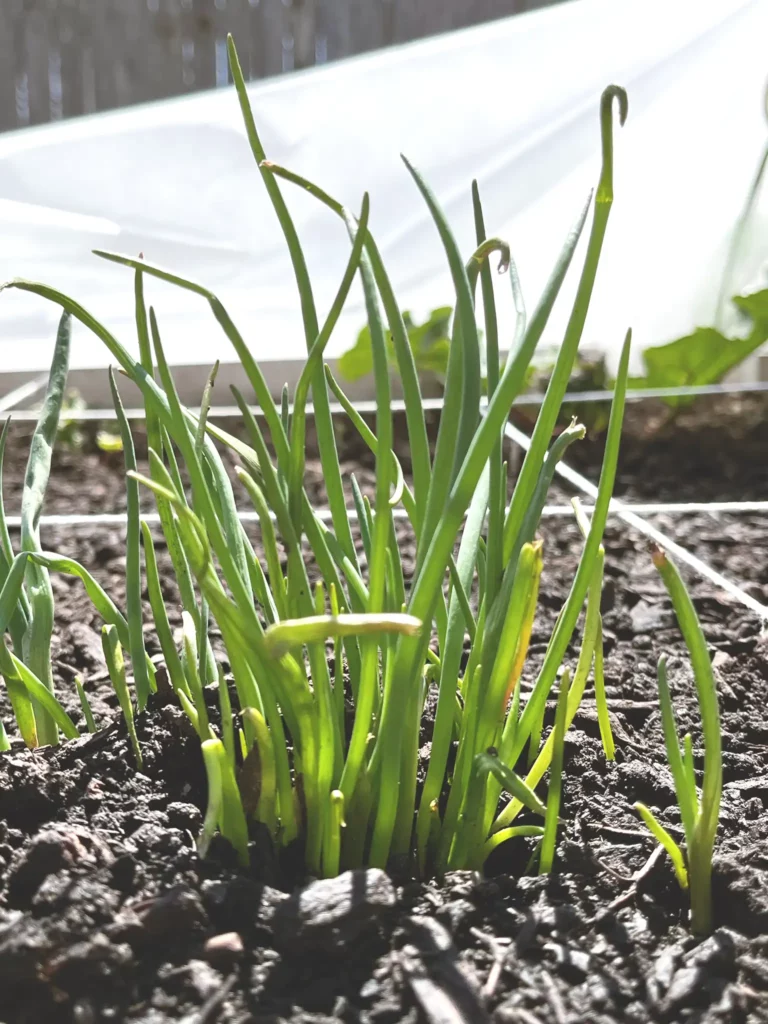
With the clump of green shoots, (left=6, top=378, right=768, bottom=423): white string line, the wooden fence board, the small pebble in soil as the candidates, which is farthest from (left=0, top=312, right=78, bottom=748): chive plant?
the wooden fence board

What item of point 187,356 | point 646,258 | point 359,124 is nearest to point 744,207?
point 646,258

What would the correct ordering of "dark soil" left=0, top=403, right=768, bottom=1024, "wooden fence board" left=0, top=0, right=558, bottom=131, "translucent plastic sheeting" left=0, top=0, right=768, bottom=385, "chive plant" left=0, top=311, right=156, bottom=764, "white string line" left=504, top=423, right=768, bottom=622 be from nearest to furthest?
"dark soil" left=0, top=403, right=768, bottom=1024
"chive plant" left=0, top=311, right=156, bottom=764
"white string line" left=504, top=423, right=768, bottom=622
"translucent plastic sheeting" left=0, top=0, right=768, bottom=385
"wooden fence board" left=0, top=0, right=558, bottom=131

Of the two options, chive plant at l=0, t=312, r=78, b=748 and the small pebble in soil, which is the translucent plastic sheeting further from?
the small pebble in soil

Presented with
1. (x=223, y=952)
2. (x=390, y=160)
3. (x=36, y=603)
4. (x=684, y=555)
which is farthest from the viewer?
(x=390, y=160)

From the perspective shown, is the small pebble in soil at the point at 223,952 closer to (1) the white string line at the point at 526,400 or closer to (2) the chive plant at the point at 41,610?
(2) the chive plant at the point at 41,610

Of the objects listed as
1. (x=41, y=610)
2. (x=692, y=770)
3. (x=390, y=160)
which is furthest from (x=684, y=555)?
(x=390, y=160)

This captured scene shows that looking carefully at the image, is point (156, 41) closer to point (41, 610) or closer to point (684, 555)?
point (684, 555)
